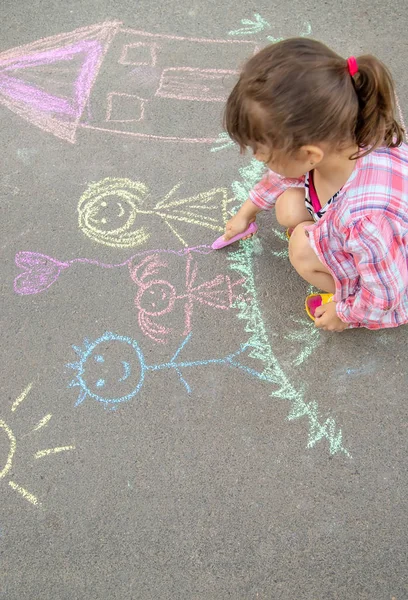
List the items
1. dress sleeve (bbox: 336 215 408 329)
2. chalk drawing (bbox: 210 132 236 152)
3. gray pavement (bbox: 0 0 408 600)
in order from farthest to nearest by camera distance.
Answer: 1. chalk drawing (bbox: 210 132 236 152)
2. gray pavement (bbox: 0 0 408 600)
3. dress sleeve (bbox: 336 215 408 329)

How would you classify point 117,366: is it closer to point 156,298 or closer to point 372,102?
point 156,298

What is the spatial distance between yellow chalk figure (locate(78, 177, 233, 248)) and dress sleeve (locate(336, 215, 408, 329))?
842 mm

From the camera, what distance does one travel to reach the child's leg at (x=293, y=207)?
1.96 meters

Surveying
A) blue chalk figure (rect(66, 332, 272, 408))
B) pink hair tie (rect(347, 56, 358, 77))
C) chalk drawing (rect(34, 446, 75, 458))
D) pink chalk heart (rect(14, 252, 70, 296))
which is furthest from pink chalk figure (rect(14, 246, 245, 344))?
pink hair tie (rect(347, 56, 358, 77))

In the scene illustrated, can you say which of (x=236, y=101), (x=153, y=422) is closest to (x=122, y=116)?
(x=236, y=101)

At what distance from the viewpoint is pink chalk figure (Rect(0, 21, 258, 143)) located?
8.68ft

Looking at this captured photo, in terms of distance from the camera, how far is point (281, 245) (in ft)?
7.47

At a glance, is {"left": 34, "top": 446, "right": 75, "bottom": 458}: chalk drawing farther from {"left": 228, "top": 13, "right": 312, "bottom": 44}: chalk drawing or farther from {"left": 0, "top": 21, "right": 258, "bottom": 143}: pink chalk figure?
{"left": 228, "top": 13, "right": 312, "bottom": 44}: chalk drawing

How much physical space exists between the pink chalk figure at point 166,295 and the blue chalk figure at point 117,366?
95mm

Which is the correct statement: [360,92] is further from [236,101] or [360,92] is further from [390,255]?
[390,255]

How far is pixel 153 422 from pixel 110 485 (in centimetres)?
27

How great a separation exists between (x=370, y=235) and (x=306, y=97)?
0.45 metres

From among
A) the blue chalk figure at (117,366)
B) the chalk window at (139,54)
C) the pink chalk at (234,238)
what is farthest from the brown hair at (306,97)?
the chalk window at (139,54)

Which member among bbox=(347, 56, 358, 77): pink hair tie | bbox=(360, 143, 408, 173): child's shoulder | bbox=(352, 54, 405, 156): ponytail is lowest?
bbox=(360, 143, 408, 173): child's shoulder
